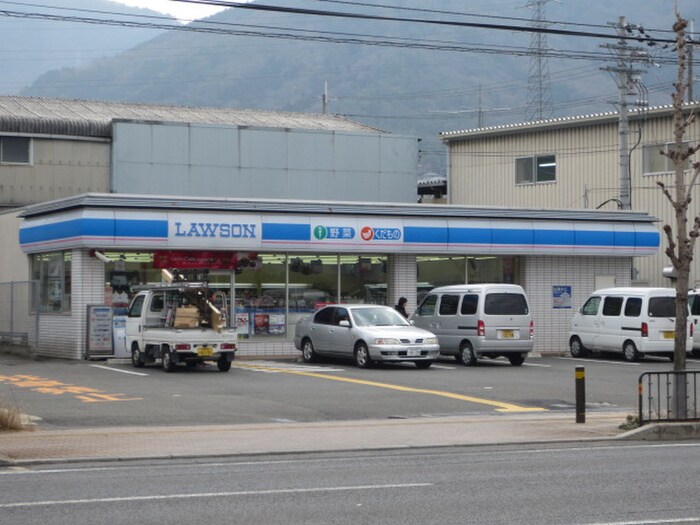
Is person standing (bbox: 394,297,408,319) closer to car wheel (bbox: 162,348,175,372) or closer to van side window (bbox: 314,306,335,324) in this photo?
van side window (bbox: 314,306,335,324)

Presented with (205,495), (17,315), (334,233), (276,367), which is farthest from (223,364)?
(205,495)

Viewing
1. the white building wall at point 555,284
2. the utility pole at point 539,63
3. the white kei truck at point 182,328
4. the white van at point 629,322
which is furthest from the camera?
the utility pole at point 539,63

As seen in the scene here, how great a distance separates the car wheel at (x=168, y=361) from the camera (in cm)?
2691

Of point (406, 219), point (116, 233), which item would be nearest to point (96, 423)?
point (116, 233)

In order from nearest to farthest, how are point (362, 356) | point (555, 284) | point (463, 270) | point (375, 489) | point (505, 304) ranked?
point (375, 489) → point (362, 356) → point (505, 304) → point (463, 270) → point (555, 284)

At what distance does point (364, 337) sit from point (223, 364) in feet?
11.5

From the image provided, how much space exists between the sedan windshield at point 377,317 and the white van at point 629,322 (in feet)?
23.2

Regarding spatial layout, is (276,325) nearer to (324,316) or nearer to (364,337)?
(324,316)

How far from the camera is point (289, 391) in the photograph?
75.9 ft

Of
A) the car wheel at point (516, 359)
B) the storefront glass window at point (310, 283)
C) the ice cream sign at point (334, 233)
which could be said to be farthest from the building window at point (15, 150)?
the car wheel at point (516, 359)

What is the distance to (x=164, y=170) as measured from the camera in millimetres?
43062

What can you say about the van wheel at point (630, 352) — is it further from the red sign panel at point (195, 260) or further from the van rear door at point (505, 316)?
the red sign panel at point (195, 260)

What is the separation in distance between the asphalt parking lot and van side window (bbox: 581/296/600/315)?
138 inches

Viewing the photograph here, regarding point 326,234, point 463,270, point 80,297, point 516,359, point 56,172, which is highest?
point 56,172
